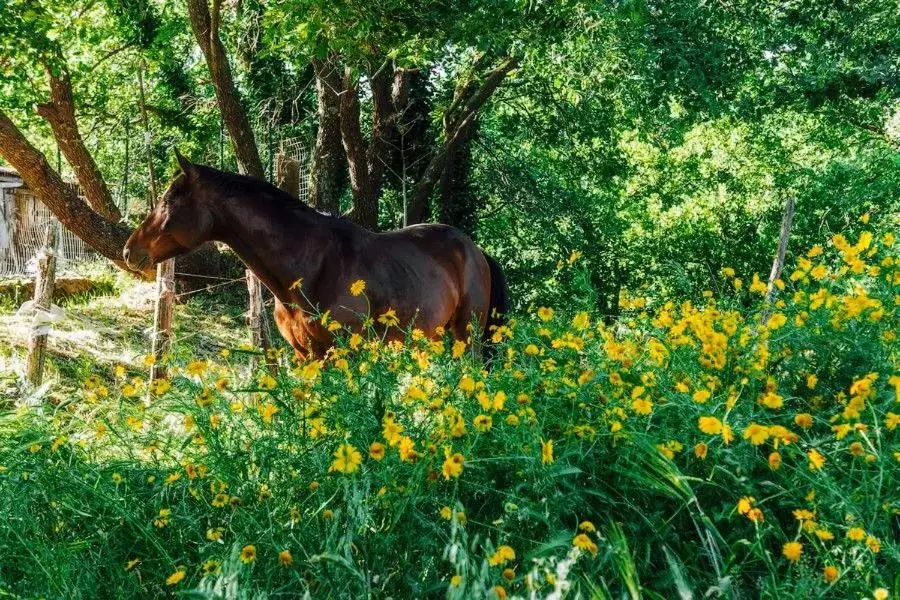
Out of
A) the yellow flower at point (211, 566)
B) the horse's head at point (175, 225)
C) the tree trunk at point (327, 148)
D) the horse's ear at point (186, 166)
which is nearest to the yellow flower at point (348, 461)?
the yellow flower at point (211, 566)

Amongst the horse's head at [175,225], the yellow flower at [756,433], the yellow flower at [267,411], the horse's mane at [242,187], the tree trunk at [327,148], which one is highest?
the tree trunk at [327,148]

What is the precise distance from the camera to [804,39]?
42.1 feet

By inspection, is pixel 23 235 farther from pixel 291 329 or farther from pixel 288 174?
pixel 291 329

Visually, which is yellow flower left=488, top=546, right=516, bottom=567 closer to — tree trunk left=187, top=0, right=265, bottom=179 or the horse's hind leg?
the horse's hind leg

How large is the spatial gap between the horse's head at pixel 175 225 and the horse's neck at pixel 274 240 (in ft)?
0.50

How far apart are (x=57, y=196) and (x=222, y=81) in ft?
8.99

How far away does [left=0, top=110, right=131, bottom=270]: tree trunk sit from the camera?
36.4ft

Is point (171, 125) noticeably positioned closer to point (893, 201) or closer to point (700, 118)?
point (700, 118)

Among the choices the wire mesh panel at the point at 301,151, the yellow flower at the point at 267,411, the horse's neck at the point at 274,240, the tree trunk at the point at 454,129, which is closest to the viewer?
the yellow flower at the point at 267,411

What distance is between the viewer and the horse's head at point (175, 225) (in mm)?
6633

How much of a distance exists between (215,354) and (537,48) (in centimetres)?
515

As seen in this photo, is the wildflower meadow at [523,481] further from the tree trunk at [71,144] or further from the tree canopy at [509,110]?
the tree trunk at [71,144]

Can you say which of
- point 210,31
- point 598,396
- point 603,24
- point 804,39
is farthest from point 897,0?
point 598,396

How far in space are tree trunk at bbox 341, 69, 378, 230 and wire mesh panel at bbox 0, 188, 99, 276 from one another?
9.03 m
